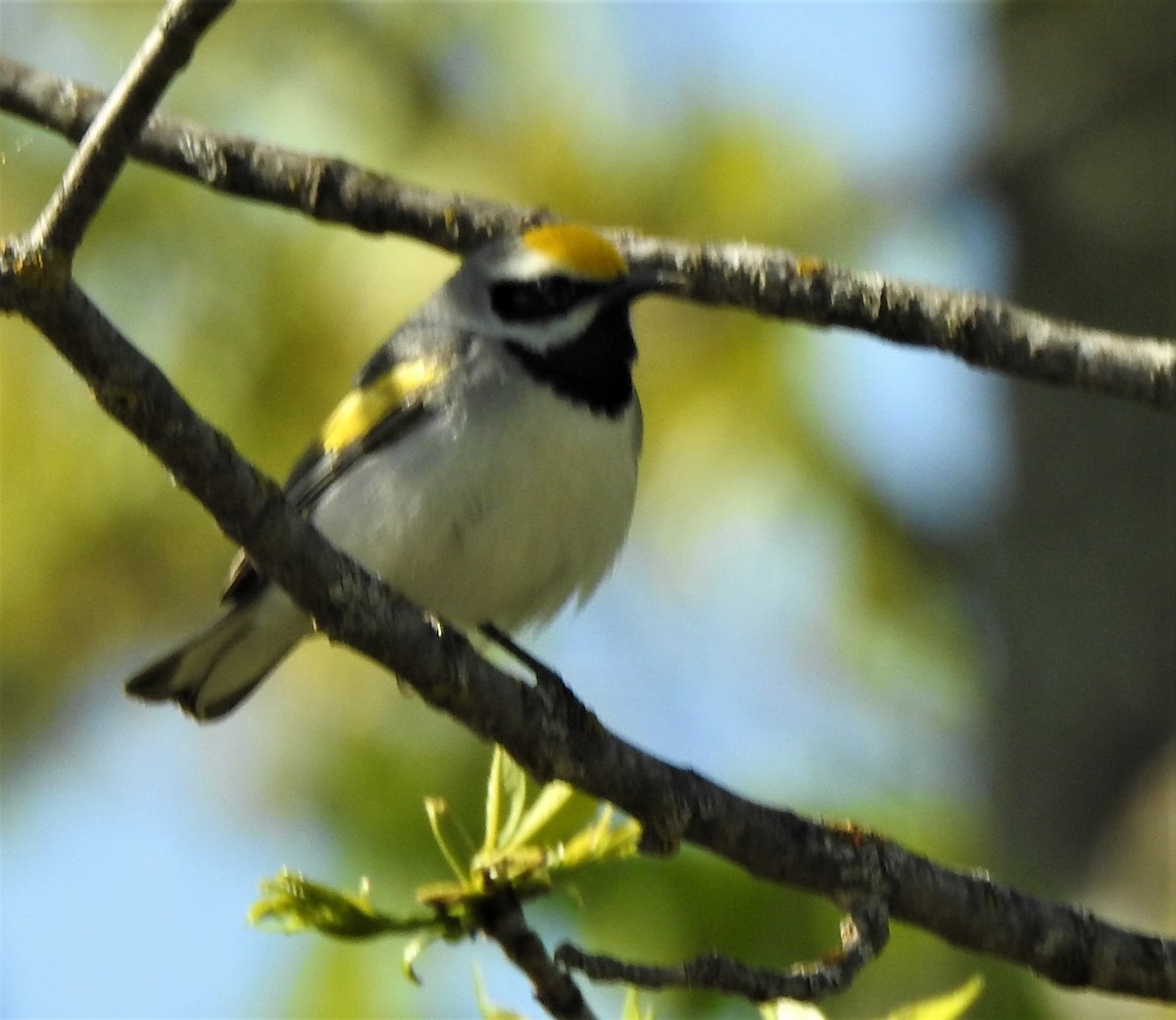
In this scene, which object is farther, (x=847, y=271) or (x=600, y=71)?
(x=600, y=71)

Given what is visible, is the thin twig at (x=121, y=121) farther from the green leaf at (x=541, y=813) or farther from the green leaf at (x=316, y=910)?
the green leaf at (x=541, y=813)

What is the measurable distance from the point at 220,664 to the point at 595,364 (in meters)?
1.29

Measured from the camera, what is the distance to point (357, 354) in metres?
6.10

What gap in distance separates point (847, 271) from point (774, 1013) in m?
1.45

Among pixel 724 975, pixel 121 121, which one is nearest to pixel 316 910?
Answer: pixel 724 975

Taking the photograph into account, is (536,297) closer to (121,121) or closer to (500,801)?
(500,801)

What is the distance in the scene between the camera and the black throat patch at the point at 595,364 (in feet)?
13.3

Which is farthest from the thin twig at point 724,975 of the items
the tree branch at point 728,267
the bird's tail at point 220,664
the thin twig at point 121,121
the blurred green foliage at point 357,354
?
the blurred green foliage at point 357,354

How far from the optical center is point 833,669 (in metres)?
7.28

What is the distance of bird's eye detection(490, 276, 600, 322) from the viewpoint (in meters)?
4.10

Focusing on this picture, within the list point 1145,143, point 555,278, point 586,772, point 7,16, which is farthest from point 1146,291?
point 7,16

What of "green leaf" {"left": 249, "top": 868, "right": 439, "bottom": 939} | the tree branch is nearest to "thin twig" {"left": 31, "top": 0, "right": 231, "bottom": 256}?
"green leaf" {"left": 249, "top": 868, "right": 439, "bottom": 939}

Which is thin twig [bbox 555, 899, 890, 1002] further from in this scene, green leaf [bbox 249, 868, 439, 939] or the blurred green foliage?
the blurred green foliage

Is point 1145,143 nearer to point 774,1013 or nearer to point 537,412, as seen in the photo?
point 537,412
